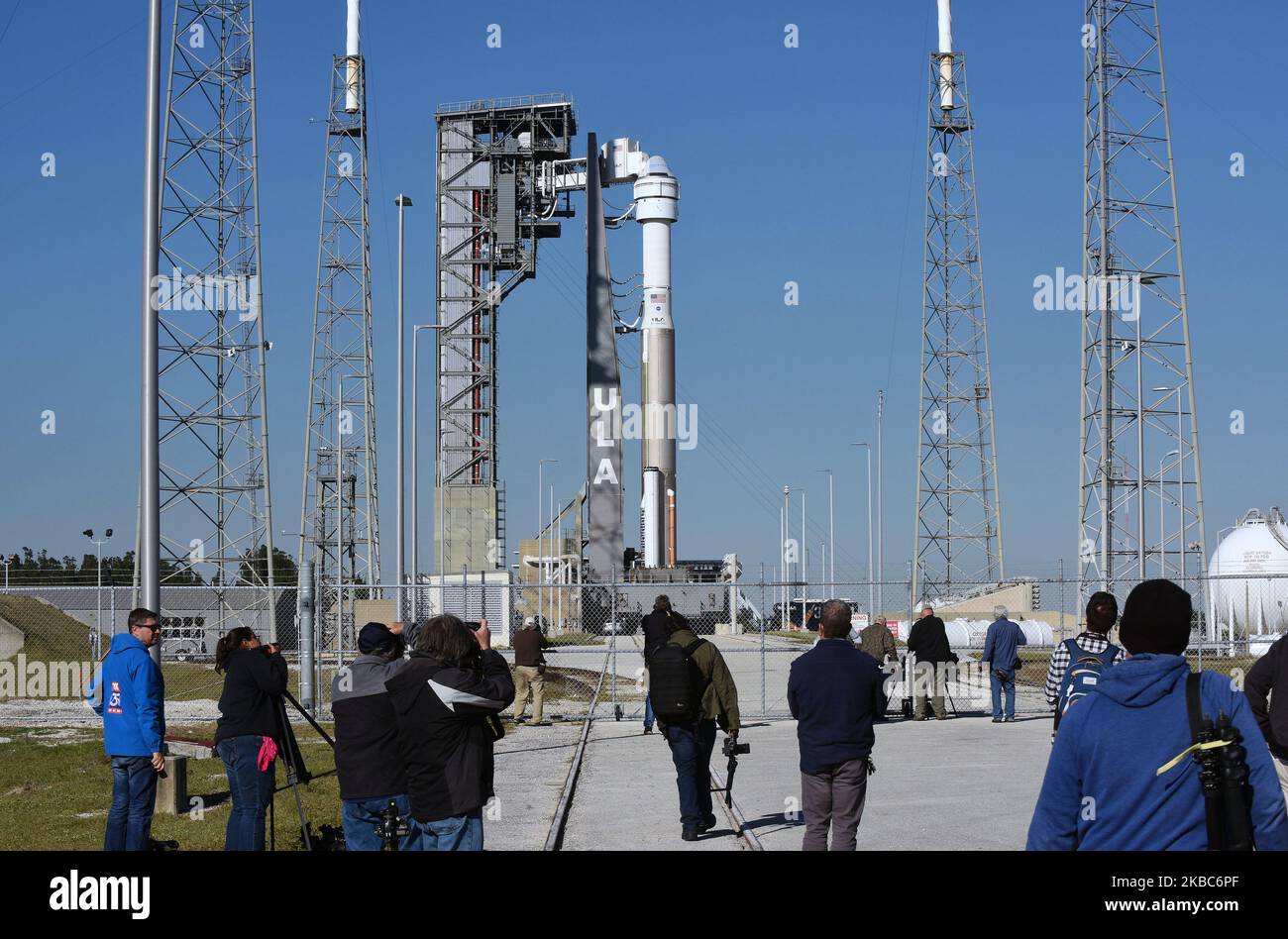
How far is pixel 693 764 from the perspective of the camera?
1179 cm

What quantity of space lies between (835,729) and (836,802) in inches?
20.2

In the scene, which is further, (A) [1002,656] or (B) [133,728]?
(A) [1002,656]

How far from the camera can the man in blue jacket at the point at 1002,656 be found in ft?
69.8

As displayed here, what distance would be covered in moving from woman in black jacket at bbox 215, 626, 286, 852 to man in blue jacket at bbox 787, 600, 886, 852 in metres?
3.70

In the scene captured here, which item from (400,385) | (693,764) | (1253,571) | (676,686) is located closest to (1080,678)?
(676,686)

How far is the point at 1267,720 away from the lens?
7.86 m

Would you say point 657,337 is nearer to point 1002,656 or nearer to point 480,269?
point 480,269

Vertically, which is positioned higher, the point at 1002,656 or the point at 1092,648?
the point at 1092,648

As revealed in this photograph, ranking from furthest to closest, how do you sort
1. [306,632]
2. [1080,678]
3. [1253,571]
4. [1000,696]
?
[1253,571] → [1000,696] → [306,632] → [1080,678]

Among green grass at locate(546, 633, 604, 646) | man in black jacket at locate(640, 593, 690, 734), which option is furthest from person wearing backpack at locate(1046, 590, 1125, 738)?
green grass at locate(546, 633, 604, 646)

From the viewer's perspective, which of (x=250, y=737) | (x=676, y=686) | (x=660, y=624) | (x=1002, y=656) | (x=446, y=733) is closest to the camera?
(x=446, y=733)

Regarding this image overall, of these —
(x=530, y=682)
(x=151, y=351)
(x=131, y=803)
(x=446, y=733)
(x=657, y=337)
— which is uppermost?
(x=657, y=337)

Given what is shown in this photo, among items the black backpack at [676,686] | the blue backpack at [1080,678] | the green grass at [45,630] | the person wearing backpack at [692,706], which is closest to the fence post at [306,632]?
the person wearing backpack at [692,706]
